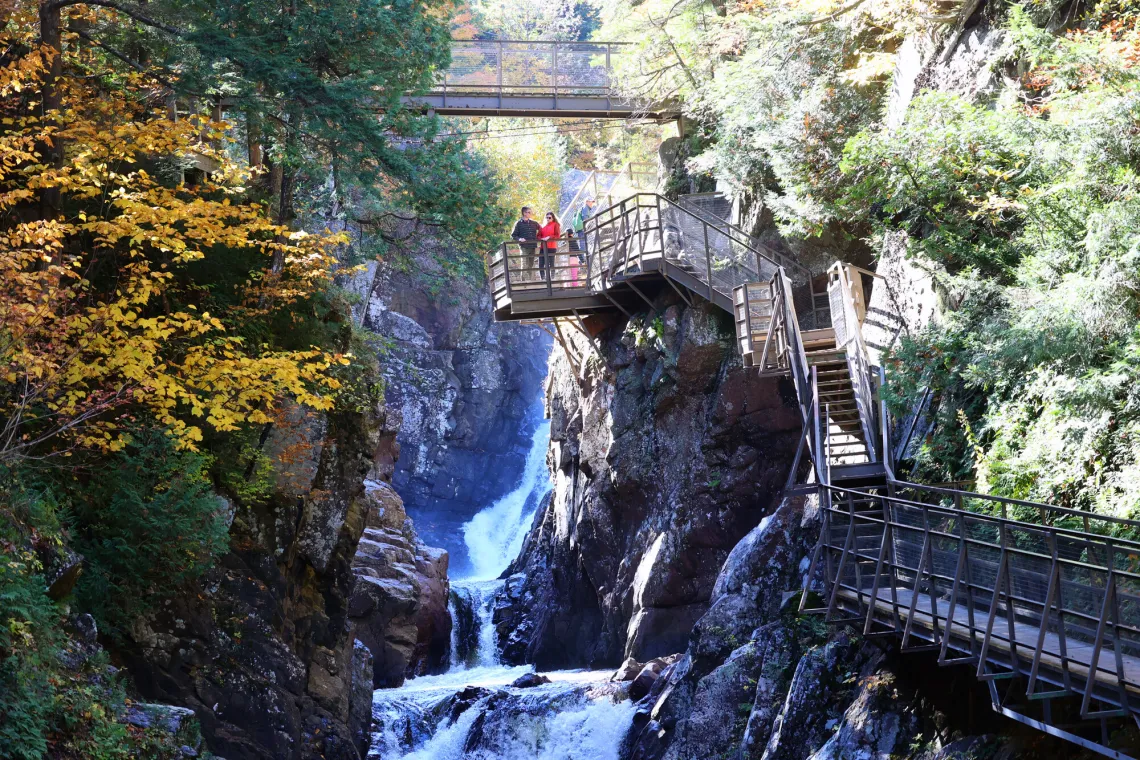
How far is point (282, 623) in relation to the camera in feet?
45.5

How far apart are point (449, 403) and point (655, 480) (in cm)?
2202

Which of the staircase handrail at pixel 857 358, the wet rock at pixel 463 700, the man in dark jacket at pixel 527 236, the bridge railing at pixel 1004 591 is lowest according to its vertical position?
the wet rock at pixel 463 700

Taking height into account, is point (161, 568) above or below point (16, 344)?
below

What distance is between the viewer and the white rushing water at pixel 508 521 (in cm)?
3931

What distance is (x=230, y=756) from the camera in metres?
11.7

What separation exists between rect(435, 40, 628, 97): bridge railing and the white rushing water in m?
17.1

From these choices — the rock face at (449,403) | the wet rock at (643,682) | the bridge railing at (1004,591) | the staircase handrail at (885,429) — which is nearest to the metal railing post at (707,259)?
the staircase handrail at (885,429)

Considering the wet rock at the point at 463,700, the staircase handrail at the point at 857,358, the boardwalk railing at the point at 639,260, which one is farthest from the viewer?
the boardwalk railing at the point at 639,260

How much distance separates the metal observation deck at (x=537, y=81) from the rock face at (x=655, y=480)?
5769mm

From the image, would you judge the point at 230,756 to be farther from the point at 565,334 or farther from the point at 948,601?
the point at 565,334

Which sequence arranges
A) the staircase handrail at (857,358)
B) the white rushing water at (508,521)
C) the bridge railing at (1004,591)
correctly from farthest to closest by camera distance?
1. the white rushing water at (508,521)
2. the staircase handrail at (857,358)
3. the bridge railing at (1004,591)

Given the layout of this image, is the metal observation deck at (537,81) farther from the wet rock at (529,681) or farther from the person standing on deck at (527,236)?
the wet rock at (529,681)

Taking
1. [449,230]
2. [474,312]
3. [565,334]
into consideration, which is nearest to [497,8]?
[474,312]

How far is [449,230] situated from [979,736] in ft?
30.1
